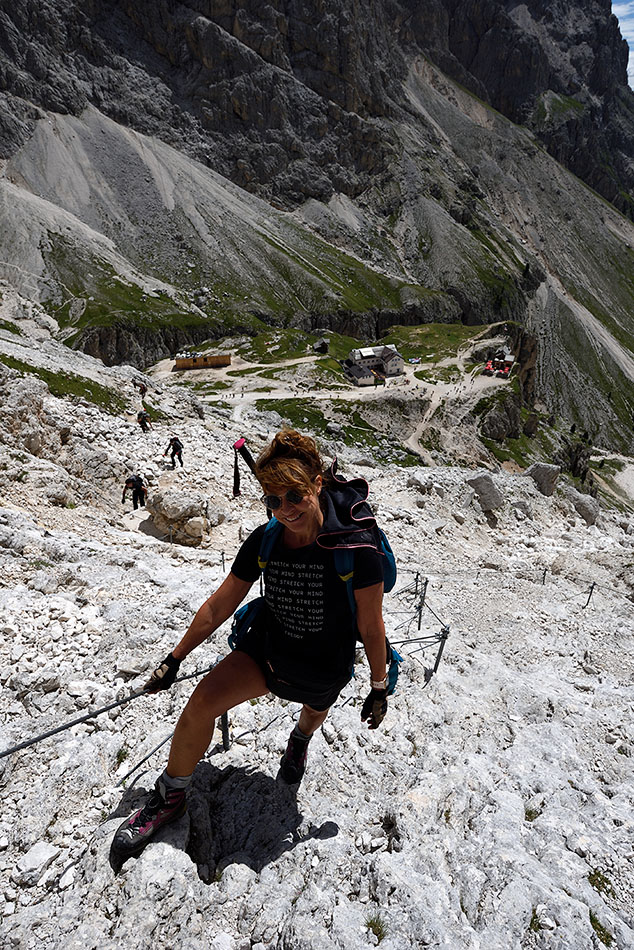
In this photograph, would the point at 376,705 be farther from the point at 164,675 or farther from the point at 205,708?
the point at 164,675

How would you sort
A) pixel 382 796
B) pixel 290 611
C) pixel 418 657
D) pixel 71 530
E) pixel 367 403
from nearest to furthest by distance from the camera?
pixel 290 611 → pixel 382 796 → pixel 418 657 → pixel 71 530 → pixel 367 403

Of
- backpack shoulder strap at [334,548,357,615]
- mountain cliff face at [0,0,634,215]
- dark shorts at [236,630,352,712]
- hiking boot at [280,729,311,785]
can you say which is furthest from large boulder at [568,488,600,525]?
mountain cliff face at [0,0,634,215]

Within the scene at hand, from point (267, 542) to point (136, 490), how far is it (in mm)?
13929

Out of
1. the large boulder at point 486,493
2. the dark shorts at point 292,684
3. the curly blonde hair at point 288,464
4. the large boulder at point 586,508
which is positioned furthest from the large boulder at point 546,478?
the curly blonde hair at point 288,464

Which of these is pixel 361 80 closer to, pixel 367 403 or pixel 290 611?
pixel 367 403

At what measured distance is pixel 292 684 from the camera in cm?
429

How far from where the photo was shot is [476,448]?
60125 mm

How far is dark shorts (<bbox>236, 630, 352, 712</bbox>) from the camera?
14.1ft

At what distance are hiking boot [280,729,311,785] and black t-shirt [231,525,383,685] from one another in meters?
1.51

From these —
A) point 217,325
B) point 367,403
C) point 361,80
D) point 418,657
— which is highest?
point 361,80

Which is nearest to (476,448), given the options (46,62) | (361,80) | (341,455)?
(341,455)

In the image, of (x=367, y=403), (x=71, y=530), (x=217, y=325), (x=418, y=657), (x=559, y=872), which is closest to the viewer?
(x=559, y=872)

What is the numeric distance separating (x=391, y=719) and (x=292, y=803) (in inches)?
84.3

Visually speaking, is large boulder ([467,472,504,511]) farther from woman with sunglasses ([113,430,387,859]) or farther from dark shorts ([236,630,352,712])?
dark shorts ([236,630,352,712])
